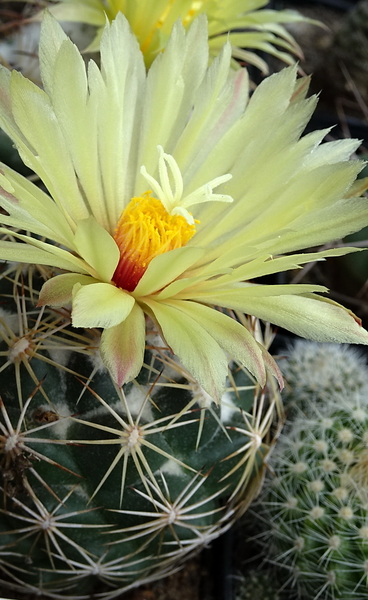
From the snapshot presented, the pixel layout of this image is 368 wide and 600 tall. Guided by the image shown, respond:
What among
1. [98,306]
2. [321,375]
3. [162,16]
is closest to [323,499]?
[321,375]

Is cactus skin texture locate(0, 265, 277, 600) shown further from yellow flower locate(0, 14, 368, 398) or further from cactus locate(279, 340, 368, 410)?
cactus locate(279, 340, 368, 410)

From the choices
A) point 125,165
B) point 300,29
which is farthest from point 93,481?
point 300,29

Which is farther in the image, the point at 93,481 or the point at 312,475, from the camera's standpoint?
the point at 312,475

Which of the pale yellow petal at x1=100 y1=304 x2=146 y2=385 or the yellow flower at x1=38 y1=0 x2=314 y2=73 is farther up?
the yellow flower at x1=38 y1=0 x2=314 y2=73

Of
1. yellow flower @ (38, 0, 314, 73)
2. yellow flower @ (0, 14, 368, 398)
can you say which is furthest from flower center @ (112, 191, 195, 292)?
yellow flower @ (38, 0, 314, 73)

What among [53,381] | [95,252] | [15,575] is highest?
[95,252]

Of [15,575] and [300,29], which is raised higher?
[300,29]

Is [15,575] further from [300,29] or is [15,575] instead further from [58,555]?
[300,29]
